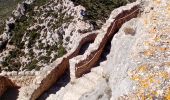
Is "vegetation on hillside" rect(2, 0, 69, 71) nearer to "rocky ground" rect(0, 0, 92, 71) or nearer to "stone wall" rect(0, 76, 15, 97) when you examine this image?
"rocky ground" rect(0, 0, 92, 71)

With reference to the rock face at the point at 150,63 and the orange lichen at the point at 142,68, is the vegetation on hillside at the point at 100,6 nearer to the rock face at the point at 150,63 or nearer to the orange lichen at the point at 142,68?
the rock face at the point at 150,63

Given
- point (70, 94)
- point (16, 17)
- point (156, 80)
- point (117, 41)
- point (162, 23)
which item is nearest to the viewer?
point (156, 80)

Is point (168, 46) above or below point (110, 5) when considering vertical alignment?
above

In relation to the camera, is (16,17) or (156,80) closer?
(156,80)

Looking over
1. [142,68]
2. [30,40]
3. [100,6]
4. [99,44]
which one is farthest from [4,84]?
[100,6]

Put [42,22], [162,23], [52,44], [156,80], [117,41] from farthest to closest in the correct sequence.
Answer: [42,22] → [52,44] → [117,41] → [162,23] → [156,80]

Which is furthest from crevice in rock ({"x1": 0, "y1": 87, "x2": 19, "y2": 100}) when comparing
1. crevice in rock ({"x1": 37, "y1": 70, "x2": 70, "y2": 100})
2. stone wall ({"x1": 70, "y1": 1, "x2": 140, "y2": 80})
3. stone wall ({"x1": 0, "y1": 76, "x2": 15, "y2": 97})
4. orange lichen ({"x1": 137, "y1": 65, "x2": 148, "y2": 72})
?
orange lichen ({"x1": 137, "y1": 65, "x2": 148, "y2": 72})

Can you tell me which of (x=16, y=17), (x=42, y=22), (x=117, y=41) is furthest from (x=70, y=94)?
(x=16, y=17)

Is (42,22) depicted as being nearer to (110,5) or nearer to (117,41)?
(110,5)
